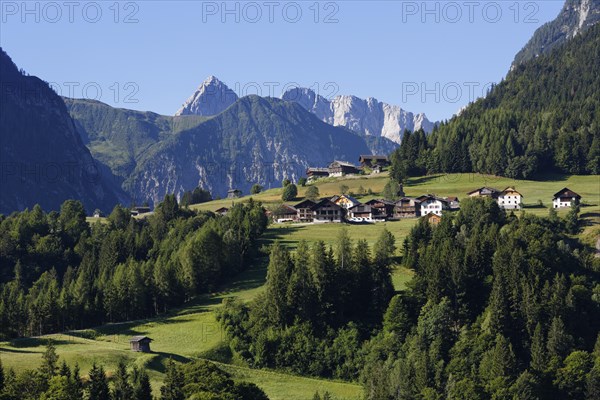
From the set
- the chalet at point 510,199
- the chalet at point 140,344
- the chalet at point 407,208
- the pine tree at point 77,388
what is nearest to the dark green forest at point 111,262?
the chalet at point 140,344

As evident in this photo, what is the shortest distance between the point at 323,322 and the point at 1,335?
40.7 m

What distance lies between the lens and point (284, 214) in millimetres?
168000

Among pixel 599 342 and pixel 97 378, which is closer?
pixel 97 378

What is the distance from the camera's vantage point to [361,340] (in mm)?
99312

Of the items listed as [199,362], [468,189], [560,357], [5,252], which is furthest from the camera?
[468,189]

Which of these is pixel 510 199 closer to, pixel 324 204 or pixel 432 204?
pixel 432 204

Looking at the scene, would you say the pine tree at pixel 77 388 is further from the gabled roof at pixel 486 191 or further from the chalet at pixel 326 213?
the gabled roof at pixel 486 191

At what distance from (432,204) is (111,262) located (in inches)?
2590

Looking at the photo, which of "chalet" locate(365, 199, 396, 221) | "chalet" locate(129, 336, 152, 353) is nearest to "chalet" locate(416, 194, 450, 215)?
"chalet" locate(365, 199, 396, 221)

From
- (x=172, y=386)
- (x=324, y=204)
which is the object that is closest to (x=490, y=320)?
(x=172, y=386)

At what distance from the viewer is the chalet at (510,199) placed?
161 m

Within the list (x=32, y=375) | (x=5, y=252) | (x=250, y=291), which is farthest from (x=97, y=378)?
(x=5, y=252)

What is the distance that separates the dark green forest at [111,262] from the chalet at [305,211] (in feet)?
44.0

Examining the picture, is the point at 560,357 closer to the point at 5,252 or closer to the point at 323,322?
the point at 323,322
